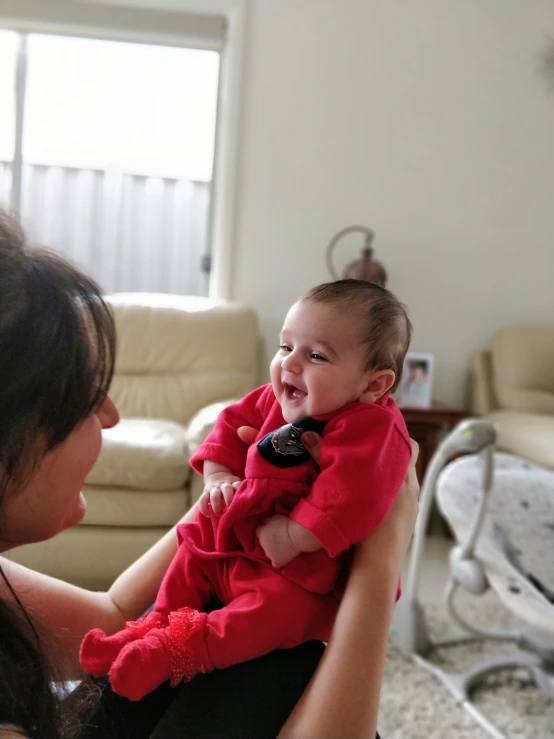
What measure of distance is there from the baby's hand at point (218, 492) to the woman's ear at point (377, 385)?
0.61 ft

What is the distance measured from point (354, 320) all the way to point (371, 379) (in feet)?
0.25

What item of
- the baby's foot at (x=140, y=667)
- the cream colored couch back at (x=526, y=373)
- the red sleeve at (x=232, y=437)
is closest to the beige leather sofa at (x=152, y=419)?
the cream colored couch back at (x=526, y=373)

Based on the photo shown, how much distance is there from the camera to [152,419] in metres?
3.29

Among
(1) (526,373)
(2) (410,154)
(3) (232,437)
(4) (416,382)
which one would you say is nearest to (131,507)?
(4) (416,382)

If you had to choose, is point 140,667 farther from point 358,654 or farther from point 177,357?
point 177,357

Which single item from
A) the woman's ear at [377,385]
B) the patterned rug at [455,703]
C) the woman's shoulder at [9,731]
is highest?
the woman's ear at [377,385]

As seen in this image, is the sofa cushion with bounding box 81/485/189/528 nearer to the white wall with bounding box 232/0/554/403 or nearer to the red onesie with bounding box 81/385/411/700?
the white wall with bounding box 232/0/554/403

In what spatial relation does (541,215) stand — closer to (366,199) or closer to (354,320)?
(366,199)

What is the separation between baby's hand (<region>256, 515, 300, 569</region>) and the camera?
0.82m

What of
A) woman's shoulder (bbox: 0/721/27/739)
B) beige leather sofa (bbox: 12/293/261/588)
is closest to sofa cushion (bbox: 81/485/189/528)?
beige leather sofa (bbox: 12/293/261/588)

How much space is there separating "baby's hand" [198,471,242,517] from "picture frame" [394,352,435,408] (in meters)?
2.89

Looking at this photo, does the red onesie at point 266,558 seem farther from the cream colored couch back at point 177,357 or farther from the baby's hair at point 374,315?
the cream colored couch back at point 177,357

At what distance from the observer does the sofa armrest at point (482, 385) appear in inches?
155

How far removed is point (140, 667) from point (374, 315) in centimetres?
47
